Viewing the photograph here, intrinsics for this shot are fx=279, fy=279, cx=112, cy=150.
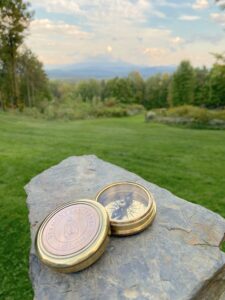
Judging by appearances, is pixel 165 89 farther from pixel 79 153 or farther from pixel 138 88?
pixel 79 153

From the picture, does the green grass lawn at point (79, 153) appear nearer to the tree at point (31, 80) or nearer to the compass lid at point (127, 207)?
the compass lid at point (127, 207)

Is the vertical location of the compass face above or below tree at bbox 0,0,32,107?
below

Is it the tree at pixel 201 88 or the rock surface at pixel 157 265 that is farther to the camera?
the tree at pixel 201 88

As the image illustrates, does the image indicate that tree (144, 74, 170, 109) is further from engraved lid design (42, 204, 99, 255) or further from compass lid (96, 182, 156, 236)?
engraved lid design (42, 204, 99, 255)

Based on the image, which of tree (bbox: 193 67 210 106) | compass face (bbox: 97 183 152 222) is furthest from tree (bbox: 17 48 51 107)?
compass face (bbox: 97 183 152 222)

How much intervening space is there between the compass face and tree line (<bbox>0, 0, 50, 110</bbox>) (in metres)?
7.21

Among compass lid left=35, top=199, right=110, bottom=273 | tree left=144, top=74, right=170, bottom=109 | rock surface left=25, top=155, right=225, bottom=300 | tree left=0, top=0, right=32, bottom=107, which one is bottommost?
tree left=144, top=74, right=170, bottom=109

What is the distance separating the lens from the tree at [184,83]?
116 ft

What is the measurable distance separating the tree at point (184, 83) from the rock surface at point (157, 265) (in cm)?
3507

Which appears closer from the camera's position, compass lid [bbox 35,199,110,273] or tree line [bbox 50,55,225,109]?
compass lid [bbox 35,199,110,273]

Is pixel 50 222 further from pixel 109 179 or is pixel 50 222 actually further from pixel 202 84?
pixel 202 84

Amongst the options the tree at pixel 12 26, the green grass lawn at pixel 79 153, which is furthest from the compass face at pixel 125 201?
the tree at pixel 12 26

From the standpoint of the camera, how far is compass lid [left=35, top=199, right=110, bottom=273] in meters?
1.87

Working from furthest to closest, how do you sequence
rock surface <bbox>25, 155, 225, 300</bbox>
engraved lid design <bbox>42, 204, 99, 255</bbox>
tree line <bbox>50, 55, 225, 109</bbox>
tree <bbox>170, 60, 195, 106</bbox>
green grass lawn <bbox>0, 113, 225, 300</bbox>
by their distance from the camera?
tree <bbox>170, 60, 195, 106</bbox>, tree line <bbox>50, 55, 225, 109</bbox>, green grass lawn <bbox>0, 113, 225, 300</bbox>, engraved lid design <bbox>42, 204, 99, 255</bbox>, rock surface <bbox>25, 155, 225, 300</bbox>
